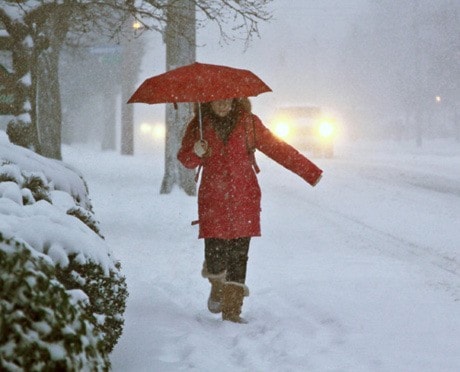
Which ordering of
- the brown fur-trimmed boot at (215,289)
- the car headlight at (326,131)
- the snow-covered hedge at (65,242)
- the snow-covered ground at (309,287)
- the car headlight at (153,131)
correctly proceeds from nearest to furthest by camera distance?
1. the snow-covered hedge at (65,242)
2. the snow-covered ground at (309,287)
3. the brown fur-trimmed boot at (215,289)
4. the car headlight at (326,131)
5. the car headlight at (153,131)

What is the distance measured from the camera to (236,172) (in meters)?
5.07

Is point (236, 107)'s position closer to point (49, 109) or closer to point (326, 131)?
point (49, 109)

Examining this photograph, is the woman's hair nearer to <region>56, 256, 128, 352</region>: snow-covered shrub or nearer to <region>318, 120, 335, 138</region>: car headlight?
<region>56, 256, 128, 352</region>: snow-covered shrub

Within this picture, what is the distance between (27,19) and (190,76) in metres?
4.60

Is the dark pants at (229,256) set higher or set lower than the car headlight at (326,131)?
higher

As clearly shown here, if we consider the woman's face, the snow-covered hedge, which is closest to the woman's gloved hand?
the woman's face

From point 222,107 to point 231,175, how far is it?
0.47 meters

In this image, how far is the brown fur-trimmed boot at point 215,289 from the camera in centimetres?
519

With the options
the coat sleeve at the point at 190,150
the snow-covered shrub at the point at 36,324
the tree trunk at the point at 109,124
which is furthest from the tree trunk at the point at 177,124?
the tree trunk at the point at 109,124

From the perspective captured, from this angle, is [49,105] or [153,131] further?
[153,131]

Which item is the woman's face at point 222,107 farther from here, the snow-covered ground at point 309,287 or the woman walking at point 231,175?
the snow-covered ground at point 309,287

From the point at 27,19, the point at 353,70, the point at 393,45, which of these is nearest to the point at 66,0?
the point at 27,19

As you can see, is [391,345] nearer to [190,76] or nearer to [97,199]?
[190,76]

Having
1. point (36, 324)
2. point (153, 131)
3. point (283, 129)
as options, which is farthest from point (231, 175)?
point (153, 131)
